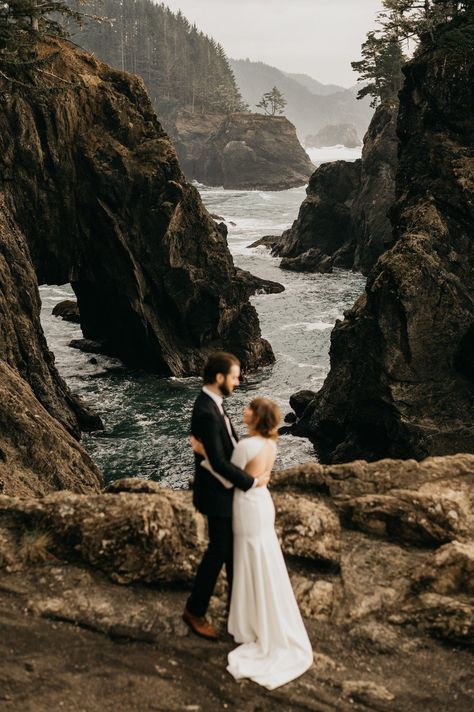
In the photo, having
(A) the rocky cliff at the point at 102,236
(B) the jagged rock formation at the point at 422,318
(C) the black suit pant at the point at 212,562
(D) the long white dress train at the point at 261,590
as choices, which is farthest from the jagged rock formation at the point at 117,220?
(D) the long white dress train at the point at 261,590

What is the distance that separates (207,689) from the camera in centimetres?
596

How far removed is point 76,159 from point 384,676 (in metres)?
31.3

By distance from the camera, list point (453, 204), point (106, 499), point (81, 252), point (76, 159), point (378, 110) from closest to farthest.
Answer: point (106, 499), point (453, 204), point (76, 159), point (81, 252), point (378, 110)

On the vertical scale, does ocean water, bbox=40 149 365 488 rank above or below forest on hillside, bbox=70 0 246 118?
below

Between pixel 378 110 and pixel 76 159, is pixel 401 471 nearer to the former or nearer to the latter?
pixel 76 159

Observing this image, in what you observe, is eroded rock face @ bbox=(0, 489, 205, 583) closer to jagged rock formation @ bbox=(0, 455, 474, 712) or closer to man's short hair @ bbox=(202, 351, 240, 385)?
jagged rock formation @ bbox=(0, 455, 474, 712)

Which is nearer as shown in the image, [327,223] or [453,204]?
[453,204]

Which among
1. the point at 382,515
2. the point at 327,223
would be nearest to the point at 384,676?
the point at 382,515

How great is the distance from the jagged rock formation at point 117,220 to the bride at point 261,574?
1013 inches

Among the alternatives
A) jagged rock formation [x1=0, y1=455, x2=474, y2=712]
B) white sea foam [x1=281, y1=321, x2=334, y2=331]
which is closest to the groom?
jagged rock formation [x1=0, y1=455, x2=474, y2=712]

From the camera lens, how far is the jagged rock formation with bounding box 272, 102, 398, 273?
6206 cm

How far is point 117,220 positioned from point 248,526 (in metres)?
30.8

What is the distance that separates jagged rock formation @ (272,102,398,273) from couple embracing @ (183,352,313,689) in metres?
56.4

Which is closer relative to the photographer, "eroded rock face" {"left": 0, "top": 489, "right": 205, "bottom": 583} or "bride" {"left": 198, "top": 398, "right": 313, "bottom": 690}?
"bride" {"left": 198, "top": 398, "right": 313, "bottom": 690}
